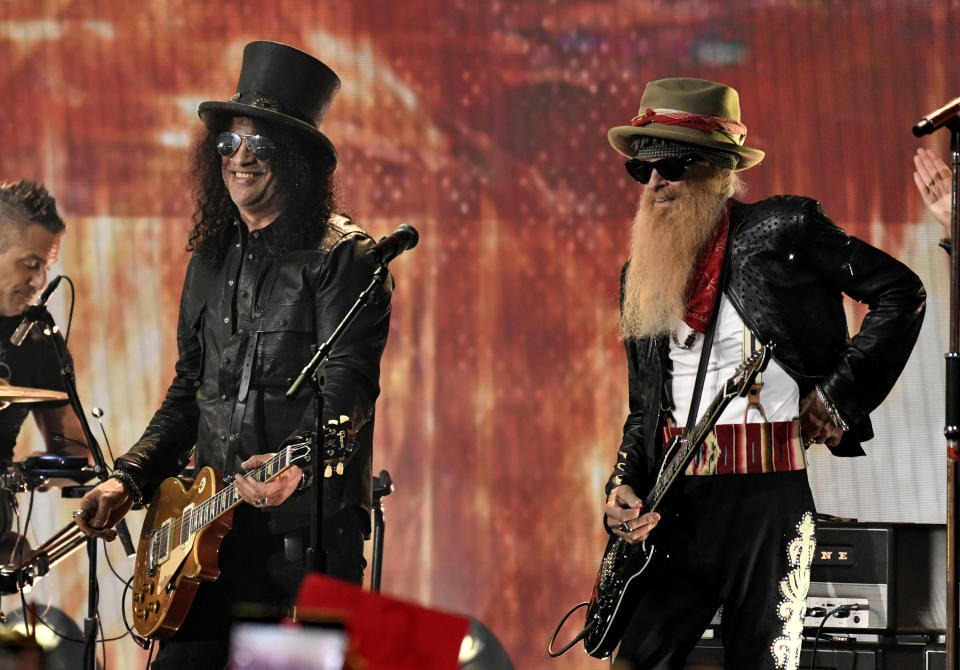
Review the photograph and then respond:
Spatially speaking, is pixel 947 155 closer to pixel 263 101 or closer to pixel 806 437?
pixel 806 437

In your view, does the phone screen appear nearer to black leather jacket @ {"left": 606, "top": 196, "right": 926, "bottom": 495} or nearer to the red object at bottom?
the red object at bottom

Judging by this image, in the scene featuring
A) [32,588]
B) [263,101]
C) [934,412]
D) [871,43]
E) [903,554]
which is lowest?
[32,588]

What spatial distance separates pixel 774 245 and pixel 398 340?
293 centimetres

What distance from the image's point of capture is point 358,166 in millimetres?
6215

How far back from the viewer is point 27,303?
6.50 m

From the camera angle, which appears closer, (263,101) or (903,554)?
(263,101)

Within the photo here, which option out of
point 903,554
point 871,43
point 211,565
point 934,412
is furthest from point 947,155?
point 211,565

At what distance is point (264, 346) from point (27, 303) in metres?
3.05

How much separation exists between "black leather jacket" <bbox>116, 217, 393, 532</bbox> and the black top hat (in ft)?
1.28

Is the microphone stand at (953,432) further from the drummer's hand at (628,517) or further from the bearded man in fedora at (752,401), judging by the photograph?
the drummer's hand at (628,517)

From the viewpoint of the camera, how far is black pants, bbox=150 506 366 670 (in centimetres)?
381

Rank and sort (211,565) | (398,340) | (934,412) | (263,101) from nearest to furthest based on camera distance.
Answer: (211,565), (263,101), (934,412), (398,340)

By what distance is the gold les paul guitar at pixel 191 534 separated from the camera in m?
3.61

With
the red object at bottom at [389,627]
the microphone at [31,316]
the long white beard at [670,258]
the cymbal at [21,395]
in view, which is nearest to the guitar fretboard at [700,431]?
the long white beard at [670,258]
